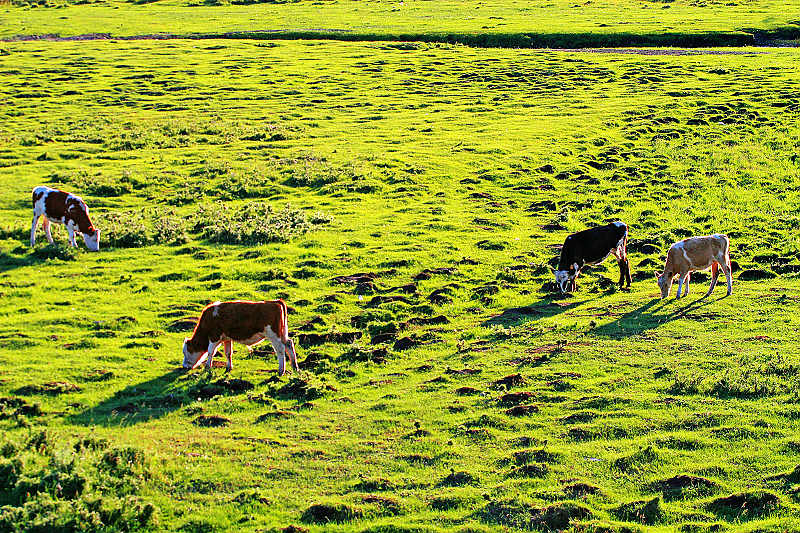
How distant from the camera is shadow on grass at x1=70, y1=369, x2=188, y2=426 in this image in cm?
1526

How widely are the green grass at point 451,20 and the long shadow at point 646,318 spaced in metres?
53.1

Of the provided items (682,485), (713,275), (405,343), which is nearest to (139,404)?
(405,343)

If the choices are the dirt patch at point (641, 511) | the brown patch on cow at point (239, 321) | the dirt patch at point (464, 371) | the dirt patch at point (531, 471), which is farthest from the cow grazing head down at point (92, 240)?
the dirt patch at point (641, 511)

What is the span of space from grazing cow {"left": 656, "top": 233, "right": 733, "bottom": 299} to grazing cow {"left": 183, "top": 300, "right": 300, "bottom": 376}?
10900 mm

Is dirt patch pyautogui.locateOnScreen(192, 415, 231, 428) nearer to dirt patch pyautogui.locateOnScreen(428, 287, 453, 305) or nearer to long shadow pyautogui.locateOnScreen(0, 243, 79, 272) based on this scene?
dirt patch pyautogui.locateOnScreen(428, 287, 453, 305)

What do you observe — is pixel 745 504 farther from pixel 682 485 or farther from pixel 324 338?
pixel 324 338

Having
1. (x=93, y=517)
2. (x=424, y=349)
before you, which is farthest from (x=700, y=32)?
(x=93, y=517)

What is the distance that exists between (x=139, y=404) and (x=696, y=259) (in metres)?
14.9

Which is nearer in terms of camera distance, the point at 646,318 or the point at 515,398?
the point at 515,398

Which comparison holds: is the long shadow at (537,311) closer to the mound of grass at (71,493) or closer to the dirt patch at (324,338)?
the dirt patch at (324,338)

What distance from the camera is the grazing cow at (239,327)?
17.5 metres

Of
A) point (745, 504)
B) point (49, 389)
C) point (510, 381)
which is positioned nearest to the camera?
point (745, 504)

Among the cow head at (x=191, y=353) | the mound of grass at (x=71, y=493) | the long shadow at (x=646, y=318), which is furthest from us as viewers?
the long shadow at (x=646, y=318)

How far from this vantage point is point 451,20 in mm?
81750
